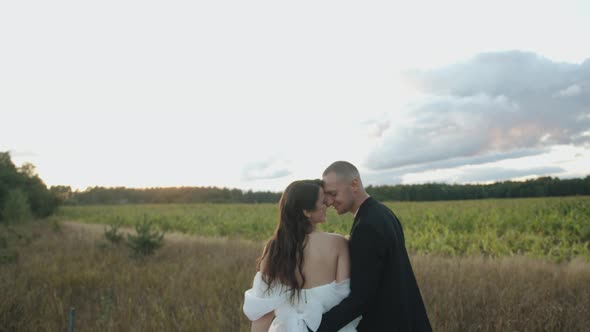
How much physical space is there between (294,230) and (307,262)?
27 cm

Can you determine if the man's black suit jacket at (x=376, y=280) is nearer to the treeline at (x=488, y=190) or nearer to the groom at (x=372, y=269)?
the groom at (x=372, y=269)

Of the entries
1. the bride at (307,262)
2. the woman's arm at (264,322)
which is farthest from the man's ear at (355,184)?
the woman's arm at (264,322)

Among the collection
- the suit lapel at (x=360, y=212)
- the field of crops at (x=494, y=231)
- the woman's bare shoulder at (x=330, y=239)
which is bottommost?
the field of crops at (x=494, y=231)

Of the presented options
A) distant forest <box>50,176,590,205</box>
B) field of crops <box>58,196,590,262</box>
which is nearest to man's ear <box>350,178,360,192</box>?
field of crops <box>58,196,590,262</box>

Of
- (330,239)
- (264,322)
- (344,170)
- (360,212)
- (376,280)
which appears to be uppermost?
(344,170)

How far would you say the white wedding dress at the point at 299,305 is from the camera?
3.12 metres

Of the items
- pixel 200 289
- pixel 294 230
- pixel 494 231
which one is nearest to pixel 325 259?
pixel 294 230

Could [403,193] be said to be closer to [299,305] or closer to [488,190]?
[488,190]

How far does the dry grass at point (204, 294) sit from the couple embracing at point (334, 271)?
303cm

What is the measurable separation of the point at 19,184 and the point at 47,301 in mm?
33323

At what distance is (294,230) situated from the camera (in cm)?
318

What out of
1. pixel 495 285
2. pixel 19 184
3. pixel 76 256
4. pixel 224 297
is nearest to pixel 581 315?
pixel 495 285

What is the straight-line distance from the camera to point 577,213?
65.6ft

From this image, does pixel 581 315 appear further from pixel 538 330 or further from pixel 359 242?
pixel 359 242
